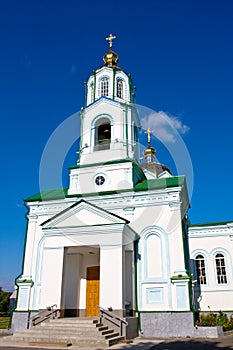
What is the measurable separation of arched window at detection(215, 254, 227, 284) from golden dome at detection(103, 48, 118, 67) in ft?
43.3

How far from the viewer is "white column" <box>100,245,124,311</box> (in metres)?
11.7

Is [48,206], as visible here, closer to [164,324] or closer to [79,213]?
[79,213]

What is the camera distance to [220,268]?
17.1m

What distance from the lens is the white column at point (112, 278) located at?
11.7 metres

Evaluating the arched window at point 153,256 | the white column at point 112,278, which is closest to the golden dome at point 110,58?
the arched window at point 153,256

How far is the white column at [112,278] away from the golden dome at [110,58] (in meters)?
12.5

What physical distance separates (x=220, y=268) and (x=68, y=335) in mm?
9889

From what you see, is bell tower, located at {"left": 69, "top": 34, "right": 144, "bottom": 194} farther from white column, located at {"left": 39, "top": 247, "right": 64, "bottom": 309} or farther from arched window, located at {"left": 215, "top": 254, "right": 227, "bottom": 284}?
arched window, located at {"left": 215, "top": 254, "right": 227, "bottom": 284}

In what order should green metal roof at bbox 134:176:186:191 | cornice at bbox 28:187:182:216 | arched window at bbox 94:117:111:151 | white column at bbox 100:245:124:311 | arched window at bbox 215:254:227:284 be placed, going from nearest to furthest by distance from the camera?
white column at bbox 100:245:124:311 → cornice at bbox 28:187:182:216 → green metal roof at bbox 134:176:186:191 → arched window at bbox 215:254:227:284 → arched window at bbox 94:117:111:151

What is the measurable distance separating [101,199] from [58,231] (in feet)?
9.53

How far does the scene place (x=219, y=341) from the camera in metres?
10.6

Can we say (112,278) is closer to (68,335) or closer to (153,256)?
(153,256)

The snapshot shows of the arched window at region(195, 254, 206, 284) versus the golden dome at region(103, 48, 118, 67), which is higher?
the golden dome at region(103, 48, 118, 67)

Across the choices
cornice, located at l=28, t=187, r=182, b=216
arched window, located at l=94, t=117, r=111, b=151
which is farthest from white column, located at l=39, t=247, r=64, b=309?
arched window, located at l=94, t=117, r=111, b=151
